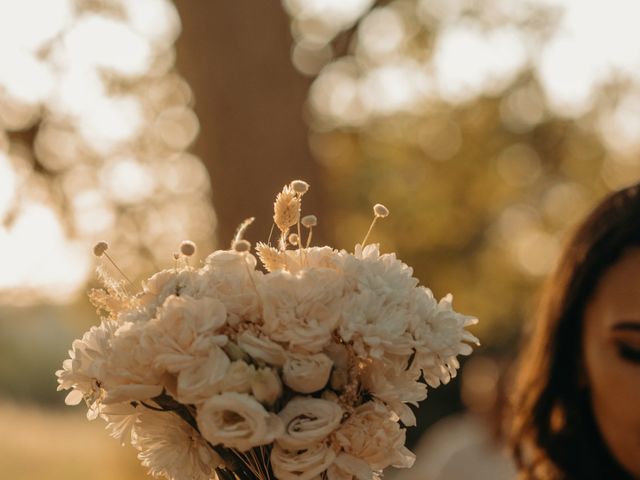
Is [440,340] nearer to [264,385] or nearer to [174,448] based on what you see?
[264,385]

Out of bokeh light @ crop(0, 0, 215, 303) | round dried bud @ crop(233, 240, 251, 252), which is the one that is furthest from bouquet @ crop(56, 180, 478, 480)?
bokeh light @ crop(0, 0, 215, 303)

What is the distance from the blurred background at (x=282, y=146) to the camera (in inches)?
192

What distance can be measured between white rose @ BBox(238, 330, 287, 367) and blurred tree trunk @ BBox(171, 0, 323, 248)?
10.3 ft

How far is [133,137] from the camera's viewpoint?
8.71 metres

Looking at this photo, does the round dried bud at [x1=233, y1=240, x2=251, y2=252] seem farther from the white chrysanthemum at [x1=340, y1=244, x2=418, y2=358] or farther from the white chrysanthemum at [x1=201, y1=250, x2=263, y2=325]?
the white chrysanthemum at [x1=340, y1=244, x2=418, y2=358]

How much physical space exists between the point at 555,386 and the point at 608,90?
Answer: 10.6m

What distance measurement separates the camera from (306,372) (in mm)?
1541

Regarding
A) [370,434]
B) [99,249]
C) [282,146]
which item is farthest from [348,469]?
[282,146]

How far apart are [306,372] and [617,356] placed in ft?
3.68

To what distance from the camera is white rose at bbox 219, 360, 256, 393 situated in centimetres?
151

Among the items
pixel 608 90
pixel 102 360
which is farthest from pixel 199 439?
pixel 608 90

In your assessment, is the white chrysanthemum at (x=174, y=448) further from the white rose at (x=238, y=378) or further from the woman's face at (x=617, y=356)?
the woman's face at (x=617, y=356)

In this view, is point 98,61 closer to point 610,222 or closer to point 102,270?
point 610,222

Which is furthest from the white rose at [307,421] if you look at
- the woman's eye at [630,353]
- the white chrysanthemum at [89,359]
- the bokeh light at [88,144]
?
the bokeh light at [88,144]
